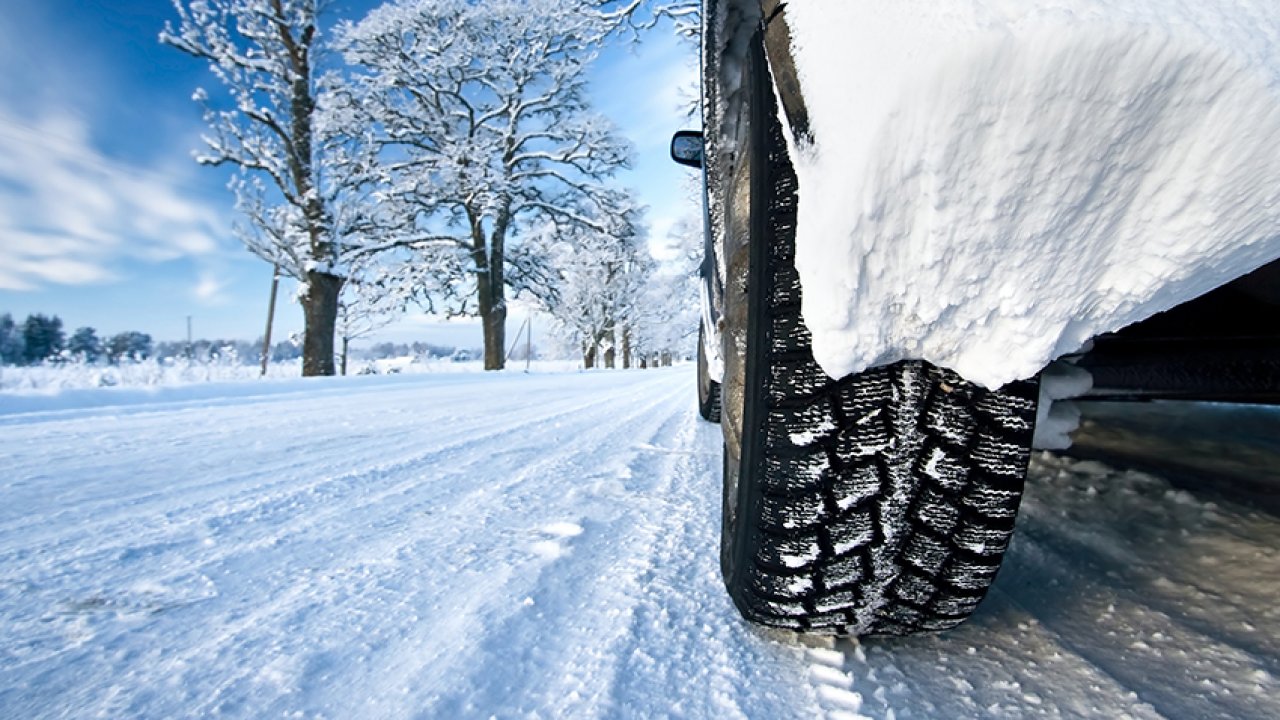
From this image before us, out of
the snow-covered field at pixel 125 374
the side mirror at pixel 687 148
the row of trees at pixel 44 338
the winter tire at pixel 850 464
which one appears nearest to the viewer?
the winter tire at pixel 850 464

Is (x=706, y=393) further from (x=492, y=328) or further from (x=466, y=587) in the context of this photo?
(x=492, y=328)

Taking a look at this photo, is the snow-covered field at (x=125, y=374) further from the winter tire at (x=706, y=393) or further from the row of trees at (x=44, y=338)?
the row of trees at (x=44, y=338)

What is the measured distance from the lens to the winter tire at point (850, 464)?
614 mm

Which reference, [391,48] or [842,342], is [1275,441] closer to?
[842,342]

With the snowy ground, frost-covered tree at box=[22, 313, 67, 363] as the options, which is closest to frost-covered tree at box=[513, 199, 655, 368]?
the snowy ground

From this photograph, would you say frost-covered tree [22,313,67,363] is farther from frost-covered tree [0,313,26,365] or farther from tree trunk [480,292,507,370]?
tree trunk [480,292,507,370]

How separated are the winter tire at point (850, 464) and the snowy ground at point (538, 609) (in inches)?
4.7

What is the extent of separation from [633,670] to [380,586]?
44 centimetres

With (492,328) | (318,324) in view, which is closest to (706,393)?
(318,324)

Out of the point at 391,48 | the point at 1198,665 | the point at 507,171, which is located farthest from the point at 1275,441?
the point at 391,48

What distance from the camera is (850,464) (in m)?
0.64

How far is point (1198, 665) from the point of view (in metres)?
0.69

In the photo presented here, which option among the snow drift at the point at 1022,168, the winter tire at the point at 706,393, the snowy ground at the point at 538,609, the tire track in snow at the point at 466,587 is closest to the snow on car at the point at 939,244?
the snow drift at the point at 1022,168

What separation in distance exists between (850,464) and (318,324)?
31.8 feet
